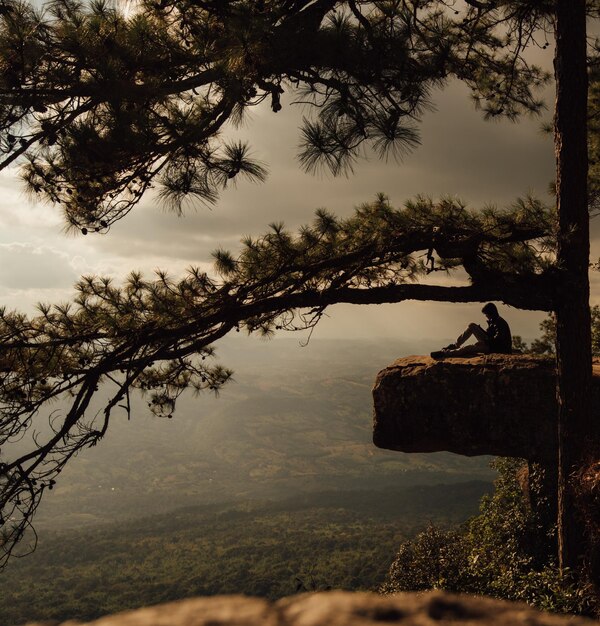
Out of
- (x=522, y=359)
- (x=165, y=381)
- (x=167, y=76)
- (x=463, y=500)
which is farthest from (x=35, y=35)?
(x=463, y=500)

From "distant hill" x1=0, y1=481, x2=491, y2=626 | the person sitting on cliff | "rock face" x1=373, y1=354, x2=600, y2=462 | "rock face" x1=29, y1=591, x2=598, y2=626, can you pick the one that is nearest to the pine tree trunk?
"rock face" x1=373, y1=354, x2=600, y2=462

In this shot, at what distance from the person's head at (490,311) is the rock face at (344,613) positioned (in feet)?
34.3

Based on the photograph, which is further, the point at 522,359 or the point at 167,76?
the point at 522,359

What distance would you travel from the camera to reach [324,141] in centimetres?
684

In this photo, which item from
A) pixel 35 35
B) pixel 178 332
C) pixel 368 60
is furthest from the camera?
pixel 178 332

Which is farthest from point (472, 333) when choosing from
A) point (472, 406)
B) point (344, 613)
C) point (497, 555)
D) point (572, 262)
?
point (344, 613)

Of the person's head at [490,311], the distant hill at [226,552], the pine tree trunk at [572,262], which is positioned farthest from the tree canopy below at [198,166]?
the distant hill at [226,552]

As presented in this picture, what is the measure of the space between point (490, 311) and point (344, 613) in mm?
10686

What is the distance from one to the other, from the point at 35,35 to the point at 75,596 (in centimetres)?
11747

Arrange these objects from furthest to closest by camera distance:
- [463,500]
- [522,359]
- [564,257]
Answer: [463,500], [522,359], [564,257]

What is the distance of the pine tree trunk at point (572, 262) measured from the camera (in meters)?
6.89

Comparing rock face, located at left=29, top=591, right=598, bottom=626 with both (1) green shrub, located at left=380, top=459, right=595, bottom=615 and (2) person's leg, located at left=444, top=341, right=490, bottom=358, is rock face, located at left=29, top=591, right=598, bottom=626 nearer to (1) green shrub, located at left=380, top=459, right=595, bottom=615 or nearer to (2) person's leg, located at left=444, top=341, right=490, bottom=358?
(1) green shrub, located at left=380, top=459, right=595, bottom=615

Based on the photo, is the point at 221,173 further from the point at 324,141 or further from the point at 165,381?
the point at 165,381

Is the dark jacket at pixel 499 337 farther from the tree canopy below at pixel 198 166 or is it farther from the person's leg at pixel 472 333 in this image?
the tree canopy below at pixel 198 166
